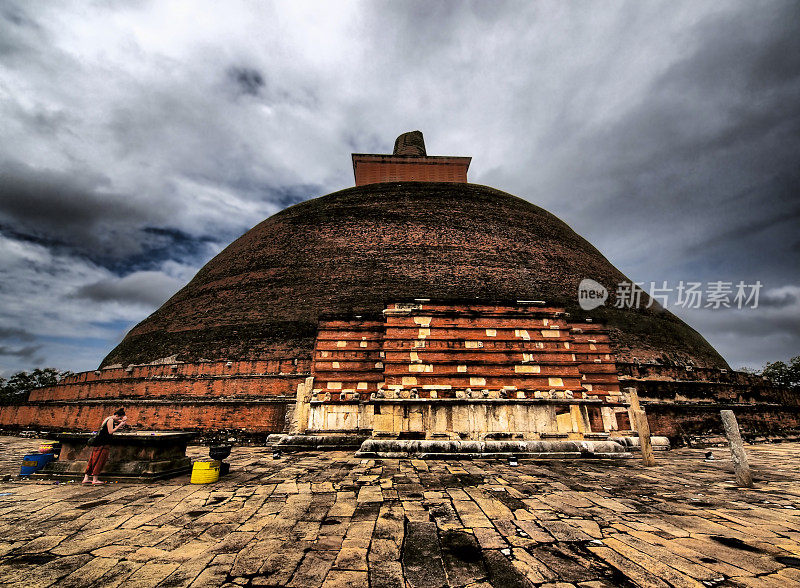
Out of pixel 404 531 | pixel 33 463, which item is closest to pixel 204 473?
pixel 33 463

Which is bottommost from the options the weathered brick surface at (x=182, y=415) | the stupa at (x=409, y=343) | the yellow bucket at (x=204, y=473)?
the yellow bucket at (x=204, y=473)

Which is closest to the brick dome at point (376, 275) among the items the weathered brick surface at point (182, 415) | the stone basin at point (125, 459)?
the weathered brick surface at point (182, 415)

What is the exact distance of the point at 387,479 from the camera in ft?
14.6

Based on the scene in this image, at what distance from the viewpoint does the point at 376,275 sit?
40.7ft

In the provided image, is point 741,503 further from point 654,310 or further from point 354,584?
point 654,310

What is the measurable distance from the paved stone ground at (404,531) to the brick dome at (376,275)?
20.9 ft

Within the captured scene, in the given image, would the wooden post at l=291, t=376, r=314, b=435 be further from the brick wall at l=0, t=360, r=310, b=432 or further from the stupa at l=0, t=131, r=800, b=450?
the brick wall at l=0, t=360, r=310, b=432

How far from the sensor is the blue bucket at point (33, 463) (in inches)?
196

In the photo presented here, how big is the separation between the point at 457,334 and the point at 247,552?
17.8 feet

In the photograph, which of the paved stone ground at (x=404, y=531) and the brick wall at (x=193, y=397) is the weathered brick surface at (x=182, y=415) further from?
the paved stone ground at (x=404, y=531)

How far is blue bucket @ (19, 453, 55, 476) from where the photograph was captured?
497cm

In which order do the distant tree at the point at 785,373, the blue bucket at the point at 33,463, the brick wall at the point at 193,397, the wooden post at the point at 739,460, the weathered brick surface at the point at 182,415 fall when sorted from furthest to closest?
the distant tree at the point at 785,373 → the brick wall at the point at 193,397 → the weathered brick surface at the point at 182,415 → the blue bucket at the point at 33,463 → the wooden post at the point at 739,460

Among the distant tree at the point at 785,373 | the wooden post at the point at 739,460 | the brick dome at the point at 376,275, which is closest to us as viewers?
the wooden post at the point at 739,460

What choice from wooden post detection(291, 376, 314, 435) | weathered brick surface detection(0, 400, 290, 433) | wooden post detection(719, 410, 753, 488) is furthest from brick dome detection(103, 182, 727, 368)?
wooden post detection(719, 410, 753, 488)
